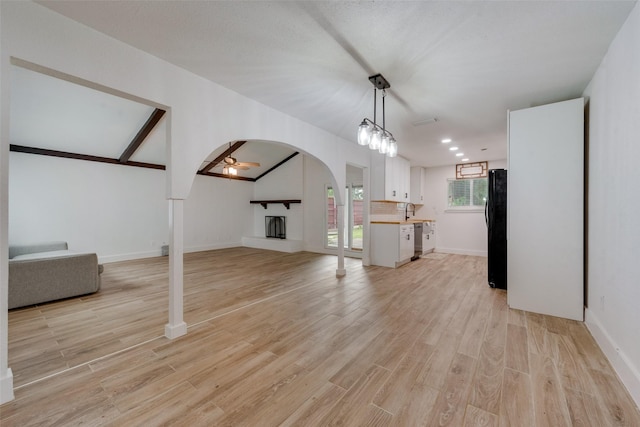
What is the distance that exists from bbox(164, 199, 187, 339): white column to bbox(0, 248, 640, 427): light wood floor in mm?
115

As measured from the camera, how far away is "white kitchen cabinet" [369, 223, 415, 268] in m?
5.20

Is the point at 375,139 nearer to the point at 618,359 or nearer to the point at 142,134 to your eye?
the point at 618,359

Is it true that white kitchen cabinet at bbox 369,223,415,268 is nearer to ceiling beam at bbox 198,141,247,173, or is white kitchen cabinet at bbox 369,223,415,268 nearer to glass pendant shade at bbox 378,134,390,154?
glass pendant shade at bbox 378,134,390,154

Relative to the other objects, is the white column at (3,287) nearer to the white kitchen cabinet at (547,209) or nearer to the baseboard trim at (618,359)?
the baseboard trim at (618,359)

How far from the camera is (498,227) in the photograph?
3.87m

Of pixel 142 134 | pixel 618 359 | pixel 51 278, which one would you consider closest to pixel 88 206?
pixel 142 134

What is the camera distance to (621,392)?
5.33ft

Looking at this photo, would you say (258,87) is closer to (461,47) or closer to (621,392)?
(461,47)

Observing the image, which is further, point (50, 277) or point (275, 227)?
point (275, 227)

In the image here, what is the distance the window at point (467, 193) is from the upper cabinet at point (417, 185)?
0.72 m

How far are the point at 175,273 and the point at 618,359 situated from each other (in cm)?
355

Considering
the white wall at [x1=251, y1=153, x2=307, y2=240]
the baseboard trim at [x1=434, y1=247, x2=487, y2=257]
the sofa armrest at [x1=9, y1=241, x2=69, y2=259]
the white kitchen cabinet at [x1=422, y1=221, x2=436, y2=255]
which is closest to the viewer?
the sofa armrest at [x1=9, y1=241, x2=69, y2=259]

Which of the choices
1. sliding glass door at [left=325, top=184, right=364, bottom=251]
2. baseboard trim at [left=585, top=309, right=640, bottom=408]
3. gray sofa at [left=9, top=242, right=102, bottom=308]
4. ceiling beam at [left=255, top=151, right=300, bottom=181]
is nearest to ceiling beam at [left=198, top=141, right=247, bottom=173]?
ceiling beam at [left=255, top=151, right=300, bottom=181]

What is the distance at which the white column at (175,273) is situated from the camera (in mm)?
2371
